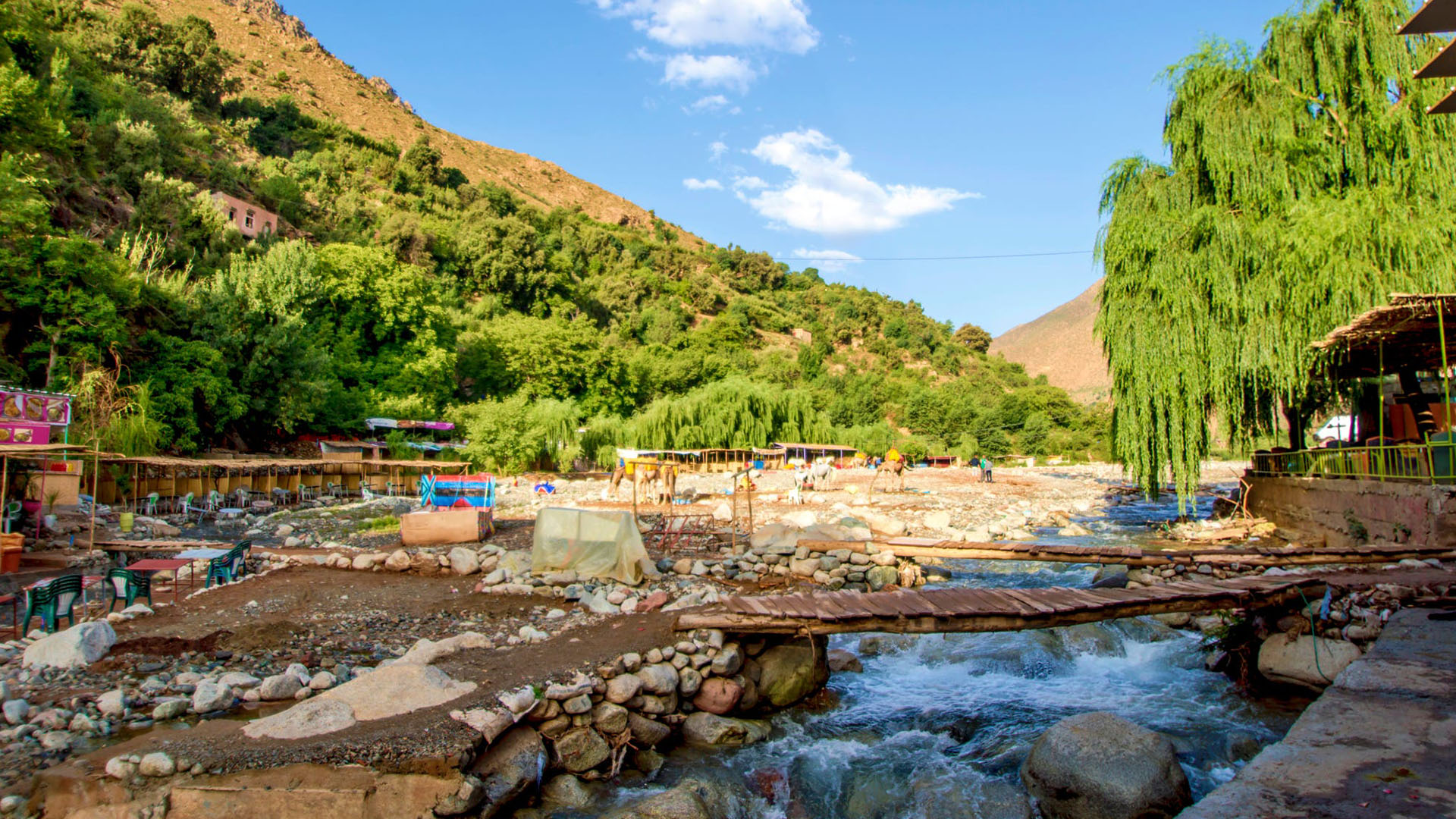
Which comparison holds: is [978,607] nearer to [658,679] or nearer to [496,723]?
[658,679]

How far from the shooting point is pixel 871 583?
13.1 metres

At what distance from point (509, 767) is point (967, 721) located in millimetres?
4807

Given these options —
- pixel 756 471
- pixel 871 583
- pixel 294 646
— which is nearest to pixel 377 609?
pixel 294 646

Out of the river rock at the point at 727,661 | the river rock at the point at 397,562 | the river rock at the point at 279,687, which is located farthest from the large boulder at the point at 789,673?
the river rock at the point at 397,562

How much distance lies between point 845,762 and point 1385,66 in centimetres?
1777

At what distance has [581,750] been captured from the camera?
628cm

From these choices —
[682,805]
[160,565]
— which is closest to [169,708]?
[682,805]

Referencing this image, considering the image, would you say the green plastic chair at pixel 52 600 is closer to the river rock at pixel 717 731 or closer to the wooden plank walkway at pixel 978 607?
the wooden plank walkway at pixel 978 607

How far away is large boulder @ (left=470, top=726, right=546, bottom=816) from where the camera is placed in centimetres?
542

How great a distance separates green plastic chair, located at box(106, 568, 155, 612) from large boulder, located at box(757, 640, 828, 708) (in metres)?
8.16

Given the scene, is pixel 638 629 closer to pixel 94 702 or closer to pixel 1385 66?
pixel 94 702

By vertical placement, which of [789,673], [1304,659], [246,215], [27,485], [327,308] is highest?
[246,215]

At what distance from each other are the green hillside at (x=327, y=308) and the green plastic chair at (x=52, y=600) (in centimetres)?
1428

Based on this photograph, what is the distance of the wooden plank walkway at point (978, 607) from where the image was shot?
25.8 feet
